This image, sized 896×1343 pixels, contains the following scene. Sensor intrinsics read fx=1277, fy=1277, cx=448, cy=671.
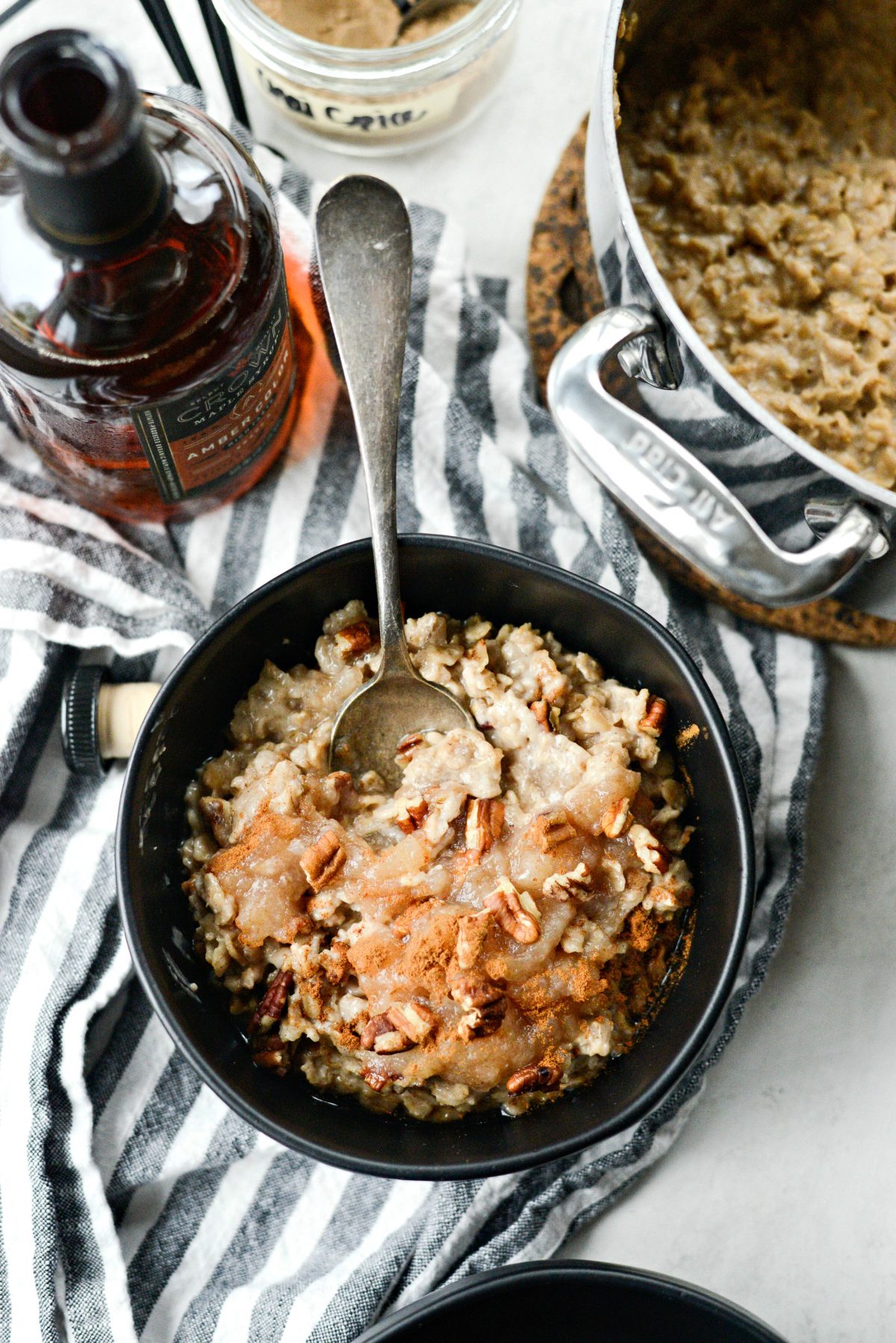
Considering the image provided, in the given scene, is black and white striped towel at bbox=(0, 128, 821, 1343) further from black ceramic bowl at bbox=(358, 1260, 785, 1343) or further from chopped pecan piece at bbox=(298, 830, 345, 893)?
chopped pecan piece at bbox=(298, 830, 345, 893)

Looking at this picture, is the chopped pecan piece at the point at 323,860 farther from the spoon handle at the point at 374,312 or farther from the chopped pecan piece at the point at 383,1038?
the spoon handle at the point at 374,312

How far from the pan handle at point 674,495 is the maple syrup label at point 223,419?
36cm

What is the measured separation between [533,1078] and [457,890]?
8.5 inches

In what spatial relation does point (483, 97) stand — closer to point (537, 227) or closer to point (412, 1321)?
point (537, 227)

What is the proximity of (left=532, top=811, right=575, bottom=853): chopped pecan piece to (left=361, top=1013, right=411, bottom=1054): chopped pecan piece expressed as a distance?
0.24 meters

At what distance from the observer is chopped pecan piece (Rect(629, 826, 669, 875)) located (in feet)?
4.54

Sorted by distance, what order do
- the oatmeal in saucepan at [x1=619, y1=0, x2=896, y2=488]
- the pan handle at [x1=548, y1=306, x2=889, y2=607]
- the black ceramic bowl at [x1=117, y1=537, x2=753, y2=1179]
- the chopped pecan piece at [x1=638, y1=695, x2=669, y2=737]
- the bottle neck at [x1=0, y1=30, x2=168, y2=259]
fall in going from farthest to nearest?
the oatmeal in saucepan at [x1=619, y1=0, x2=896, y2=488]
the chopped pecan piece at [x1=638, y1=695, x2=669, y2=737]
the black ceramic bowl at [x1=117, y1=537, x2=753, y2=1179]
the pan handle at [x1=548, y1=306, x2=889, y2=607]
the bottle neck at [x1=0, y1=30, x2=168, y2=259]

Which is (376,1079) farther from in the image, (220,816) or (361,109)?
(361,109)

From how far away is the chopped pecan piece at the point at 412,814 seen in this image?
140cm

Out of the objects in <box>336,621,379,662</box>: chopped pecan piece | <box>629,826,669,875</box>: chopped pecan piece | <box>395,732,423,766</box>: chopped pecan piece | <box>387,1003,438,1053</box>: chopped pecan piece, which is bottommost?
<box>387,1003,438,1053</box>: chopped pecan piece

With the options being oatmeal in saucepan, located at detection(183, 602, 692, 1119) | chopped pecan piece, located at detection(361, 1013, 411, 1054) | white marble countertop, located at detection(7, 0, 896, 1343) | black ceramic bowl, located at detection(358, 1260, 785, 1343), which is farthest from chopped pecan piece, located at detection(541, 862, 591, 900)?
white marble countertop, located at detection(7, 0, 896, 1343)

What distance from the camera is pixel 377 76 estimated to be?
5.71 ft

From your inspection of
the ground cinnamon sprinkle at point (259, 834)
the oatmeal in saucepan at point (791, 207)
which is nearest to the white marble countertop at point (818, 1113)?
the oatmeal in saucepan at point (791, 207)

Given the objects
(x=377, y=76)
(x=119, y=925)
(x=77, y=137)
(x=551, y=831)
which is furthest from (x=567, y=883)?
(x=377, y=76)
